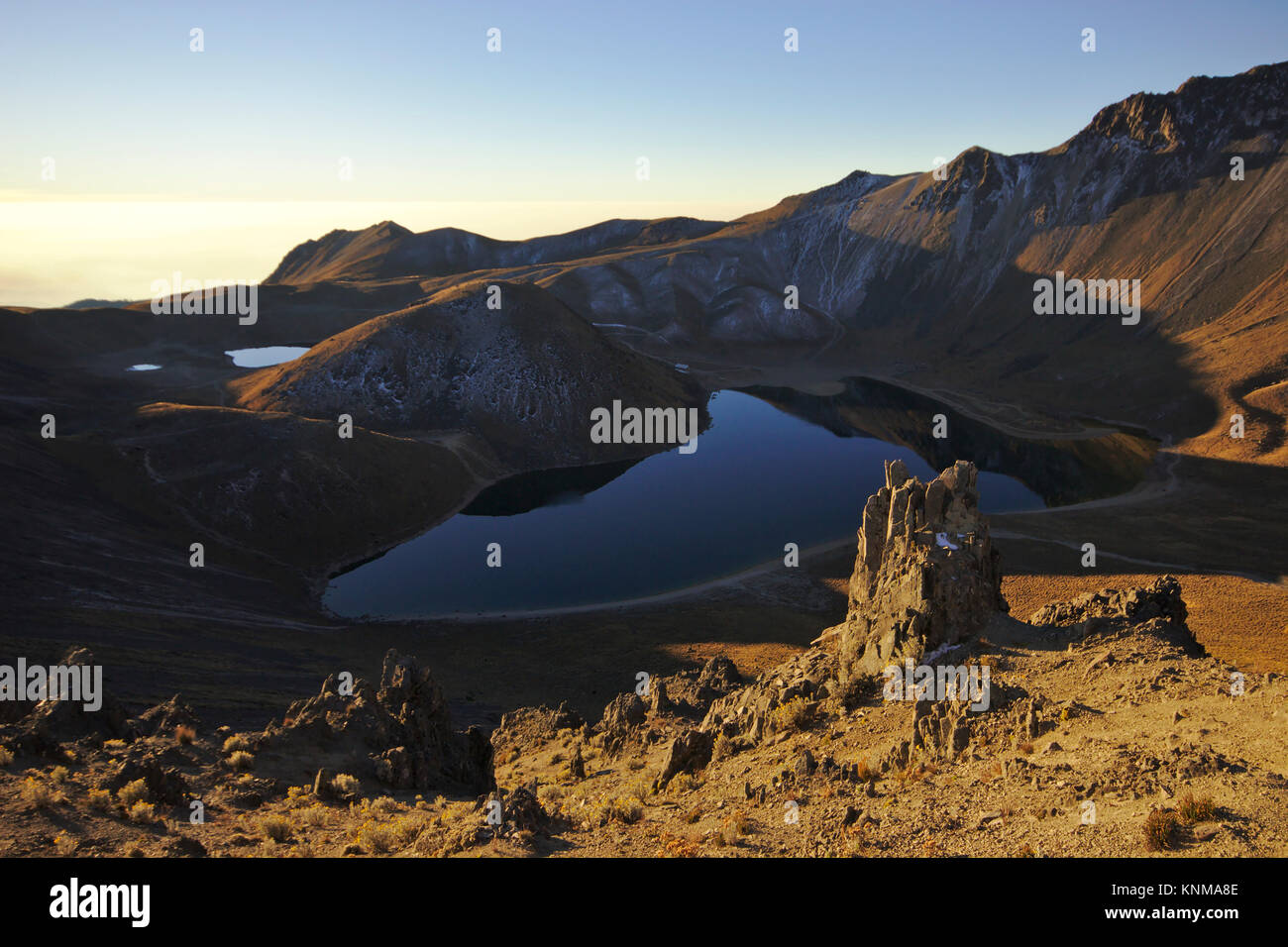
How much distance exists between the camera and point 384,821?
56.1 feet

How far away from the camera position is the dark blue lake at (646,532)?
191ft

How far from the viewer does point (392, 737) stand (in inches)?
919

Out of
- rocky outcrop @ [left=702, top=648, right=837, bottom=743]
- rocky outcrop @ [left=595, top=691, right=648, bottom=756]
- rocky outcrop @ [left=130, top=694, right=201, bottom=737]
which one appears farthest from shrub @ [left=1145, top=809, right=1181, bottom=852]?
rocky outcrop @ [left=130, top=694, right=201, bottom=737]

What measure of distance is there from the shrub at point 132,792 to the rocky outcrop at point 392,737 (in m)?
4.82

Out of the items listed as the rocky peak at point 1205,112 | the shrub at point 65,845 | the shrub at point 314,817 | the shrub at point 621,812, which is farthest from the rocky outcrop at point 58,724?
the rocky peak at point 1205,112

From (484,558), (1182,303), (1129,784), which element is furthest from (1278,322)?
(1129,784)

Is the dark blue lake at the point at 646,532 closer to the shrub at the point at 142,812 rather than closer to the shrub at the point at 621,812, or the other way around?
the shrub at the point at 142,812

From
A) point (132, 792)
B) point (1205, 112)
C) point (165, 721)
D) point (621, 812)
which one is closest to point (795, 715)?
point (621, 812)

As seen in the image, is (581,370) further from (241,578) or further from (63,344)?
(63,344)

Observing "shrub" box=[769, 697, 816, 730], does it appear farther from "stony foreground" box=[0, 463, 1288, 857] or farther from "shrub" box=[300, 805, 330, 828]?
"shrub" box=[300, 805, 330, 828]

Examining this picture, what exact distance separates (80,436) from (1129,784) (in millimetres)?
76800

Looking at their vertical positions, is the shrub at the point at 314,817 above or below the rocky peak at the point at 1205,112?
below

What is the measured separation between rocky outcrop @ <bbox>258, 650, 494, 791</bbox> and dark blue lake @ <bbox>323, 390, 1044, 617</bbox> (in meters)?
29.1

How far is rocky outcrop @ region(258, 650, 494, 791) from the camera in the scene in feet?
A: 71.3
